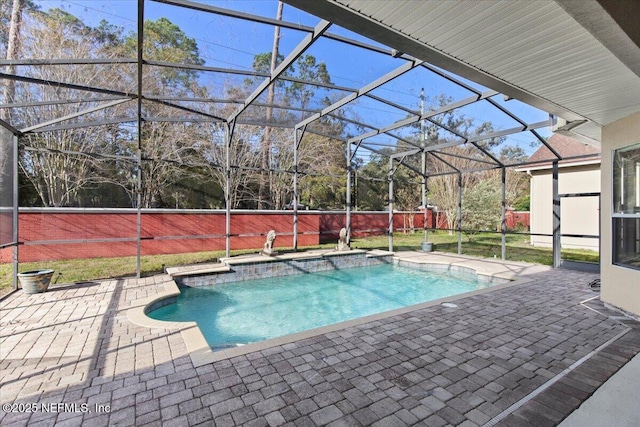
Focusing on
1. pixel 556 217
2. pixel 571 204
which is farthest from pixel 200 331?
pixel 571 204

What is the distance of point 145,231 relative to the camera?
32.8ft

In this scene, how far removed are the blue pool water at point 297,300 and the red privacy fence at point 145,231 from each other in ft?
6.05

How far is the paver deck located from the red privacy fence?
12.6 feet

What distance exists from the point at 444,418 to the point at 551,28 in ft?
10.1

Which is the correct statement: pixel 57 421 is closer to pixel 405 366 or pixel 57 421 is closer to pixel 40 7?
pixel 405 366

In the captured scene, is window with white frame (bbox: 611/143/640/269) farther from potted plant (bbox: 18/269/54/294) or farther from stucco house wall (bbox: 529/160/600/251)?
potted plant (bbox: 18/269/54/294)

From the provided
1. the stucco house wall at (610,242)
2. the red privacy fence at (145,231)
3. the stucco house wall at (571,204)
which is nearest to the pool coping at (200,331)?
the stucco house wall at (610,242)

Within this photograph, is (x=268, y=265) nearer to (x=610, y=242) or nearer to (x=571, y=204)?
(x=610, y=242)

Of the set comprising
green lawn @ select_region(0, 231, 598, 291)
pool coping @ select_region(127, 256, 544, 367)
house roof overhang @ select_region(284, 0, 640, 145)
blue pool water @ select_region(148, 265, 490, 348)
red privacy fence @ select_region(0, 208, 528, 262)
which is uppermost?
house roof overhang @ select_region(284, 0, 640, 145)

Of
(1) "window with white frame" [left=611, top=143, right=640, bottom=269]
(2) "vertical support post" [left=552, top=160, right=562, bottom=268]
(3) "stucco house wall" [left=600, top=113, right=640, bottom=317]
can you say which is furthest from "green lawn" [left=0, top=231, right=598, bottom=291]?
(1) "window with white frame" [left=611, top=143, right=640, bottom=269]

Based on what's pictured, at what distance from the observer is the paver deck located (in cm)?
228

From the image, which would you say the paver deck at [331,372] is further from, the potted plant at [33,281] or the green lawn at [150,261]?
the green lawn at [150,261]

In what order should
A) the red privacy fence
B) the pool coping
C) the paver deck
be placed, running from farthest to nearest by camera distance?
the red privacy fence
the pool coping
the paver deck

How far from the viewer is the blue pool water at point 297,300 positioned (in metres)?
5.53
